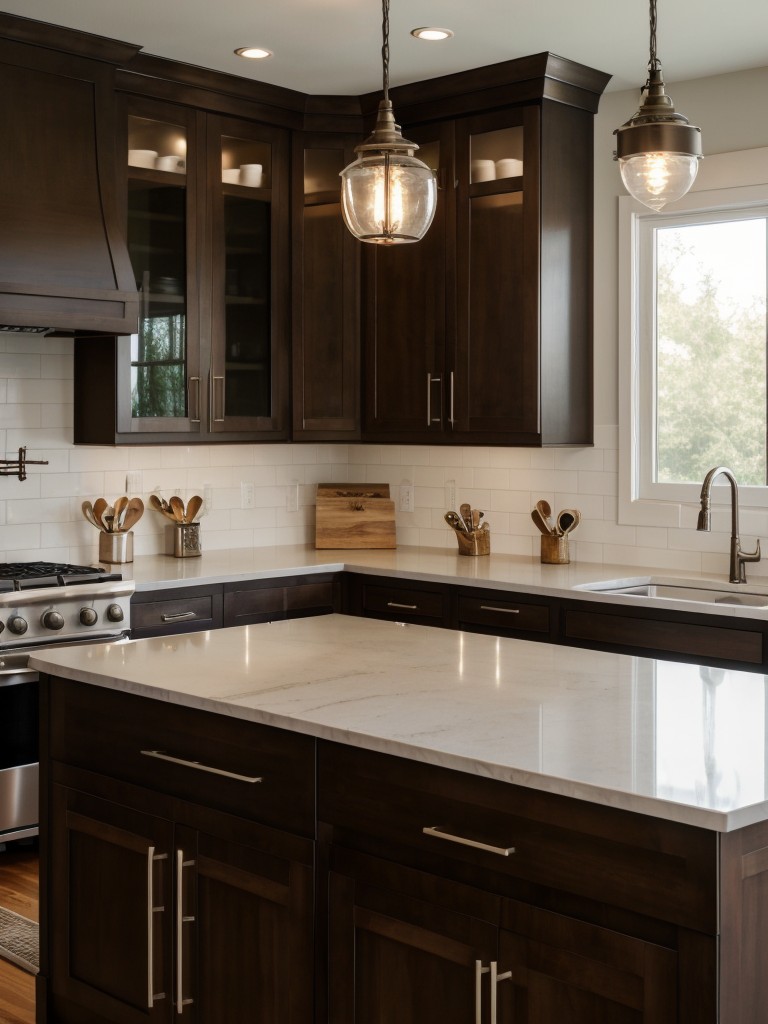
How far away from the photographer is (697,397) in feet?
15.6

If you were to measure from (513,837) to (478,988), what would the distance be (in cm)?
27

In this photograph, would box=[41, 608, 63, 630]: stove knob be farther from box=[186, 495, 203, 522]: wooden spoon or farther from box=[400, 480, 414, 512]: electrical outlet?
box=[400, 480, 414, 512]: electrical outlet

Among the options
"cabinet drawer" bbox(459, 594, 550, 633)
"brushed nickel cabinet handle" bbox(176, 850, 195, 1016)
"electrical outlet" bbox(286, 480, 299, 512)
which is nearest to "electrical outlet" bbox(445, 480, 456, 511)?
"electrical outlet" bbox(286, 480, 299, 512)

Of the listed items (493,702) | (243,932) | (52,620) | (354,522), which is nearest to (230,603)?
(52,620)

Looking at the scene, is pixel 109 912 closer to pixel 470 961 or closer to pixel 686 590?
pixel 470 961

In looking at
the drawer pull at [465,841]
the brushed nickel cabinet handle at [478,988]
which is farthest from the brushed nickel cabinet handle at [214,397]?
the brushed nickel cabinet handle at [478,988]

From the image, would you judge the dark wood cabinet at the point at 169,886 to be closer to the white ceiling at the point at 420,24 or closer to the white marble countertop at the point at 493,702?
the white marble countertop at the point at 493,702

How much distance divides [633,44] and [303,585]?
2383 mm

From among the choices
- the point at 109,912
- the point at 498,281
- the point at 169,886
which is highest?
the point at 498,281

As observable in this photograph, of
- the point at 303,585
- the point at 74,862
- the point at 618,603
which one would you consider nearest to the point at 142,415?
the point at 303,585

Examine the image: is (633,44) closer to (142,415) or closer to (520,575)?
(520,575)

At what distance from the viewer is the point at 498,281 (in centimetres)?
481

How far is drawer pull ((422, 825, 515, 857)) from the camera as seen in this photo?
1.92m

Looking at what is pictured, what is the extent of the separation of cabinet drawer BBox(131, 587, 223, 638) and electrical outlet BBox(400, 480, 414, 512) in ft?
4.52
